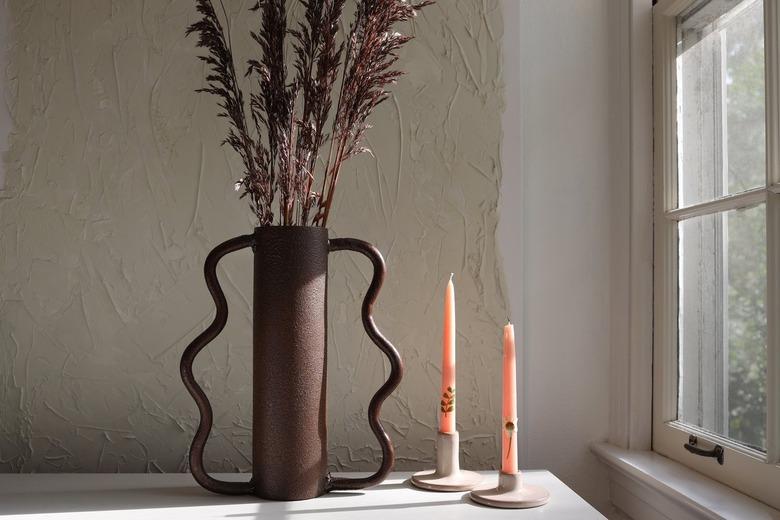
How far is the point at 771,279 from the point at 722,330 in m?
0.15

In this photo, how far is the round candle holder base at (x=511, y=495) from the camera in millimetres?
831

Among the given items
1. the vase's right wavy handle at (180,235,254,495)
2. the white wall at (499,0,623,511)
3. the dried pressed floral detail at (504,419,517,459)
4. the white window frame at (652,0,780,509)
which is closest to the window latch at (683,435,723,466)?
the white window frame at (652,0,780,509)

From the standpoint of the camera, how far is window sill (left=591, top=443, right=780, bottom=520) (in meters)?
0.81

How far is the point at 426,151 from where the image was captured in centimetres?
113

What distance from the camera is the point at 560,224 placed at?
114 centimetres

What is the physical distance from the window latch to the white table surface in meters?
0.19

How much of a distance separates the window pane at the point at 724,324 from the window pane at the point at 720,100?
5 centimetres

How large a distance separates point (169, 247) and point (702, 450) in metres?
0.83

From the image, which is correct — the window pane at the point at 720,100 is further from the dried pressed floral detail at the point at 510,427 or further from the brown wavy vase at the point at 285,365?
the brown wavy vase at the point at 285,365

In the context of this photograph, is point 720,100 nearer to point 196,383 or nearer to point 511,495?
point 511,495

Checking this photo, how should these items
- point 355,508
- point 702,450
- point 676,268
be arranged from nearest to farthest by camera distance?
point 355,508, point 702,450, point 676,268

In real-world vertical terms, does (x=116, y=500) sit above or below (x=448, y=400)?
below

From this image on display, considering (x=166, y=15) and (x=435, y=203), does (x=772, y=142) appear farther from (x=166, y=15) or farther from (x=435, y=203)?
(x=166, y=15)

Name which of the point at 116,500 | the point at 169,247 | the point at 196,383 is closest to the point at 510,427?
the point at 196,383
